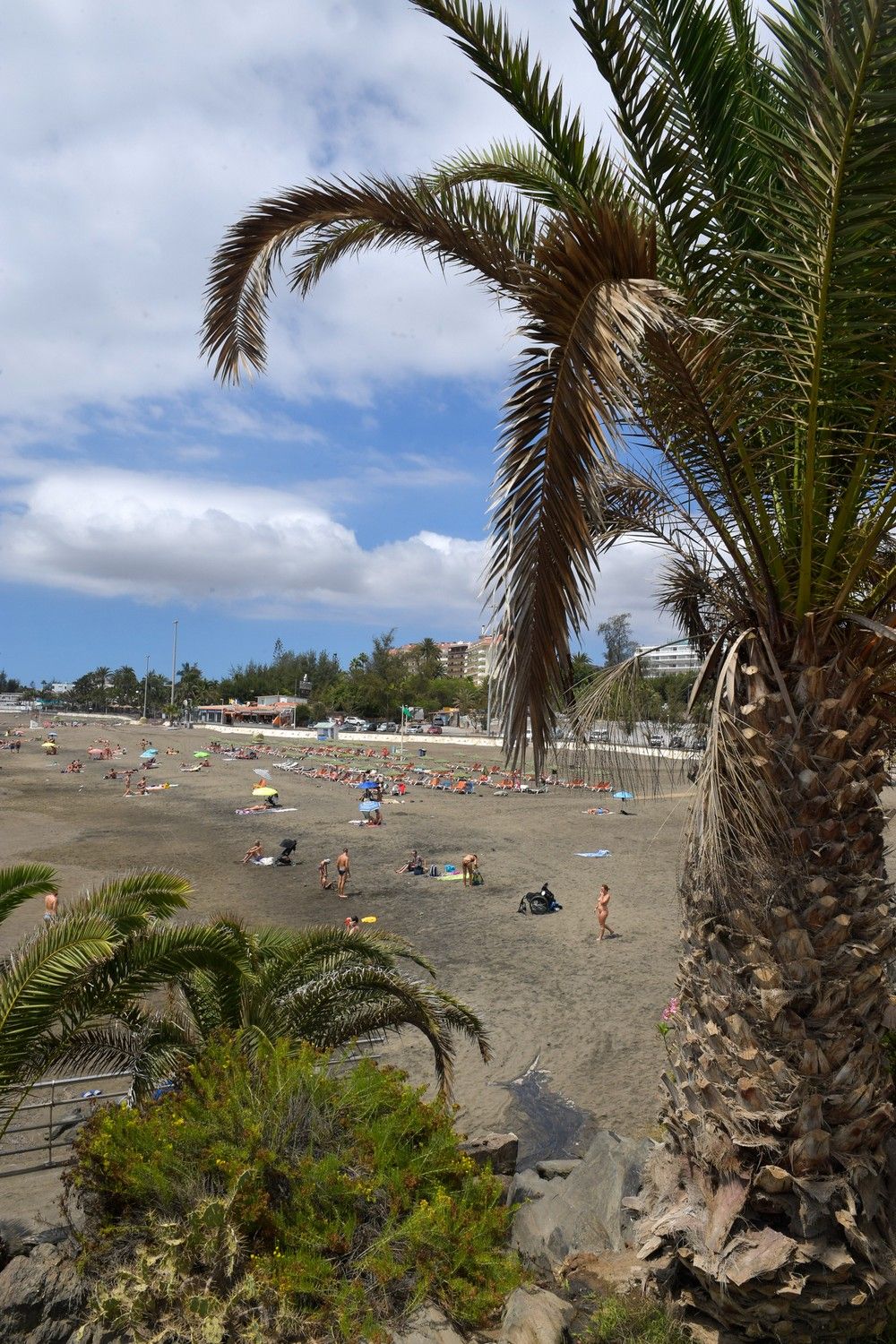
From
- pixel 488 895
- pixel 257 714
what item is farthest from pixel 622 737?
pixel 257 714

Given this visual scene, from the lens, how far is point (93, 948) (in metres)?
3.98

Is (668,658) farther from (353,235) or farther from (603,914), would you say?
(603,914)

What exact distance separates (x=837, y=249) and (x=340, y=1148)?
15.0 feet

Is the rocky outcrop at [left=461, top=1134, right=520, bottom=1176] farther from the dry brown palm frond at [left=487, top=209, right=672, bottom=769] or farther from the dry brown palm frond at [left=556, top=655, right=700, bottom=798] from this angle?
the dry brown palm frond at [left=487, top=209, right=672, bottom=769]

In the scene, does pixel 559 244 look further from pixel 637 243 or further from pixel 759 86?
pixel 759 86

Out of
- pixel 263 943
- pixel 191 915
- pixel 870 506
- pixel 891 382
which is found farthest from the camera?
pixel 191 915

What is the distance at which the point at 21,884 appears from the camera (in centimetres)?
487

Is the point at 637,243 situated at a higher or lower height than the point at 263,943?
higher

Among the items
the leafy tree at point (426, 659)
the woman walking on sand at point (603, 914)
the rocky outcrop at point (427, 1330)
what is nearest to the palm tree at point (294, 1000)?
the rocky outcrop at point (427, 1330)

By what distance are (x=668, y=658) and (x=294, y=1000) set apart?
3.19m

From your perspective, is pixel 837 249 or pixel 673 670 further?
pixel 673 670

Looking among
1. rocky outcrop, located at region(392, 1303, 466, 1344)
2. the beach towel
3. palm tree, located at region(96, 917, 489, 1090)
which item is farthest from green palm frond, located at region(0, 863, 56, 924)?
the beach towel

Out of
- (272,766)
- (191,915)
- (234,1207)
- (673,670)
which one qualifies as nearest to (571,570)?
(673,670)

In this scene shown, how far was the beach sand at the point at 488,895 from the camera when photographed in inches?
343
